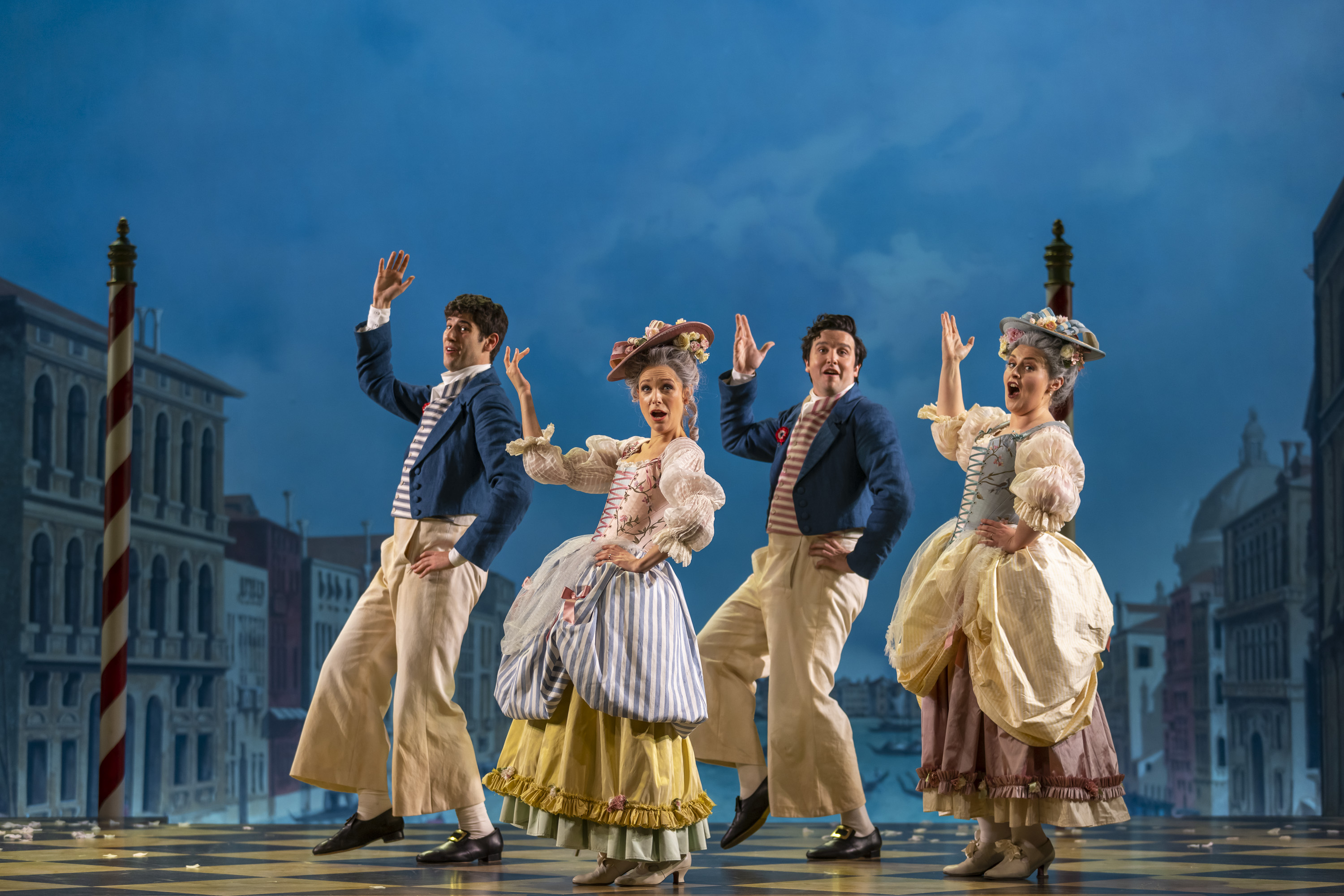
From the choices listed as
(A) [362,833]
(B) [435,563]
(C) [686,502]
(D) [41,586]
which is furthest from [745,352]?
(D) [41,586]

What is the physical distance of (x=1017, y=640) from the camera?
3.38m

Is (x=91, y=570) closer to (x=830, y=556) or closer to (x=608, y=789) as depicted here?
(x=830, y=556)

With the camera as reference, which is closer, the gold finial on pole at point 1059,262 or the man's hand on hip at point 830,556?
the man's hand on hip at point 830,556

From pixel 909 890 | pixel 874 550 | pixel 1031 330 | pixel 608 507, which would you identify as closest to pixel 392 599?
pixel 608 507

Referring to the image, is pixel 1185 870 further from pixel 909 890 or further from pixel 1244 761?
pixel 1244 761

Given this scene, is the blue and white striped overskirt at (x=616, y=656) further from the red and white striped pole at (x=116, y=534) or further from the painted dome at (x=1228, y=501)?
the painted dome at (x=1228, y=501)

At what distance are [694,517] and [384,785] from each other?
4.48 feet

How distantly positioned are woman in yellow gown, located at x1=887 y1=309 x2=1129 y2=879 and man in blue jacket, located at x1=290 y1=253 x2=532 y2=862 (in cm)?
120

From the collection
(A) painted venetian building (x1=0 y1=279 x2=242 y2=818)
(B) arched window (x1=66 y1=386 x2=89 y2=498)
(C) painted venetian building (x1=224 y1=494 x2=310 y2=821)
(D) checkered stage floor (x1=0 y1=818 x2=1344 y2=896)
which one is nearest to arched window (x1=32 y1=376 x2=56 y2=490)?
(A) painted venetian building (x1=0 y1=279 x2=242 y2=818)

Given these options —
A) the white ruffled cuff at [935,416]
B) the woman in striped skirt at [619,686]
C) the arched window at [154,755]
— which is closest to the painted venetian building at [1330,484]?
the white ruffled cuff at [935,416]

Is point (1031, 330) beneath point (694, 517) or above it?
above

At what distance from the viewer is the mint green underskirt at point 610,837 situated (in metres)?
3.14

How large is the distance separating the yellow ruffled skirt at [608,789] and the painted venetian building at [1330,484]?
219 inches

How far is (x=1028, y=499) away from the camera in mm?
3361
